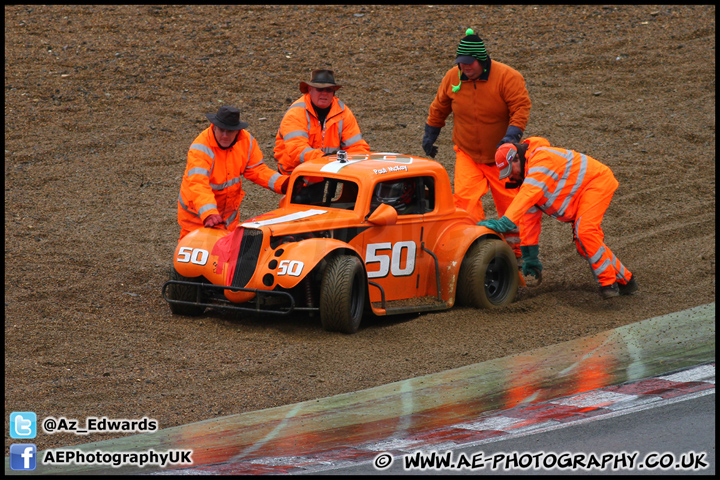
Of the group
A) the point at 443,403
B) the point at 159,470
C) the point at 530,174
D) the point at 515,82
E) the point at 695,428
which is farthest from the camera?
the point at 515,82

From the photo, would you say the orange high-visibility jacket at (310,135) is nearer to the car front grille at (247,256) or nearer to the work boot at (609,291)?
the car front grille at (247,256)

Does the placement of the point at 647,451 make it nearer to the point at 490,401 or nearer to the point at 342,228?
the point at 490,401

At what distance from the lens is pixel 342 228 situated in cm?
857

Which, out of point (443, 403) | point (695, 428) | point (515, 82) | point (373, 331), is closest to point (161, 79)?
point (515, 82)

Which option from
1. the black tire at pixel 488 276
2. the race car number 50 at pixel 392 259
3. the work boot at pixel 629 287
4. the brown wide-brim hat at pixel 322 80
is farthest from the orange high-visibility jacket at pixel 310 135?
the work boot at pixel 629 287

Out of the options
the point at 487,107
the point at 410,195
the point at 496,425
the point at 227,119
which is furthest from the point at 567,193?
the point at 496,425

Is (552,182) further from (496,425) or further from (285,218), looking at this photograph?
(496,425)

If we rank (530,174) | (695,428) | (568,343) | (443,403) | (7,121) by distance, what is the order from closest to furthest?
(695,428), (443,403), (568,343), (530,174), (7,121)

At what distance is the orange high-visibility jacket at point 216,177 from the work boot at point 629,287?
360cm

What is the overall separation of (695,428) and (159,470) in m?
3.42

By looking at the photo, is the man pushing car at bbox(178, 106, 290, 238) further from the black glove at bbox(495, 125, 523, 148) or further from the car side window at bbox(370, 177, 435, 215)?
the black glove at bbox(495, 125, 523, 148)

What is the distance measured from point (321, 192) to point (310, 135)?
985 millimetres

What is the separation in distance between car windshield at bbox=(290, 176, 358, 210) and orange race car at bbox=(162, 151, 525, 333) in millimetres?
12

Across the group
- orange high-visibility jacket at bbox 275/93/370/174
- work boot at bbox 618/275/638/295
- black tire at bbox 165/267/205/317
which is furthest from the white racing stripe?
work boot at bbox 618/275/638/295
